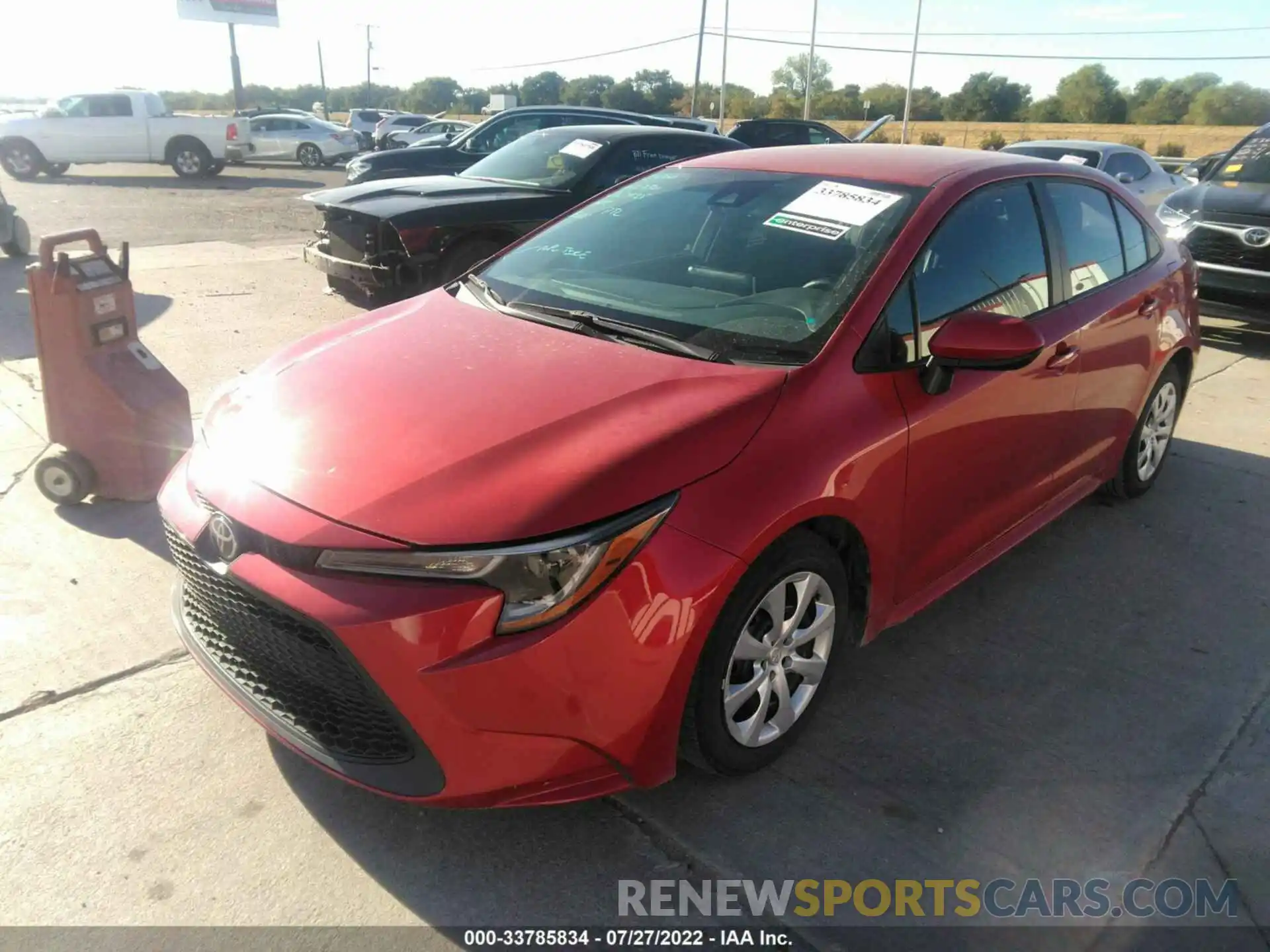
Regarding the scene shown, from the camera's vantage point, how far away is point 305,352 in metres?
3.04

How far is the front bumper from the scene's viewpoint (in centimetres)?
204

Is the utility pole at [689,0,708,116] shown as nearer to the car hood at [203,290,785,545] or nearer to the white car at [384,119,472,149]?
the white car at [384,119,472,149]

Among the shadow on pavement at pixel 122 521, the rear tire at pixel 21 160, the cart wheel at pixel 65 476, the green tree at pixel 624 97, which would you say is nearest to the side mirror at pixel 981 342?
the shadow on pavement at pixel 122 521

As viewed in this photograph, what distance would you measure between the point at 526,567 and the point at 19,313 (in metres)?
7.54

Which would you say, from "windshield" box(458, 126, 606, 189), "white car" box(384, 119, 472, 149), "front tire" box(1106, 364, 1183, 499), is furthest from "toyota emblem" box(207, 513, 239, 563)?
"white car" box(384, 119, 472, 149)

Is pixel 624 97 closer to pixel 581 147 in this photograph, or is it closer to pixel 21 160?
pixel 21 160

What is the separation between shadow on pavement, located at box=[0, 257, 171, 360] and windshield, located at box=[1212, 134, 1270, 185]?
351 inches

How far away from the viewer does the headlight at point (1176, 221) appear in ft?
26.8

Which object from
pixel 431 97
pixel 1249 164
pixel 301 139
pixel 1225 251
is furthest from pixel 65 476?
pixel 431 97

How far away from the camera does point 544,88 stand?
254ft

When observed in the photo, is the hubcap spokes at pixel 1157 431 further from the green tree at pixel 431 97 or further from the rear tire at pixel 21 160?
the green tree at pixel 431 97

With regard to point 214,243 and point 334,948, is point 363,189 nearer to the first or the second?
point 214,243

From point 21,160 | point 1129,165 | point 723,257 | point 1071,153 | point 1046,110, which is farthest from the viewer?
point 1046,110

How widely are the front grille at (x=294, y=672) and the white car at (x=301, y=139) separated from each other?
25.0 metres
